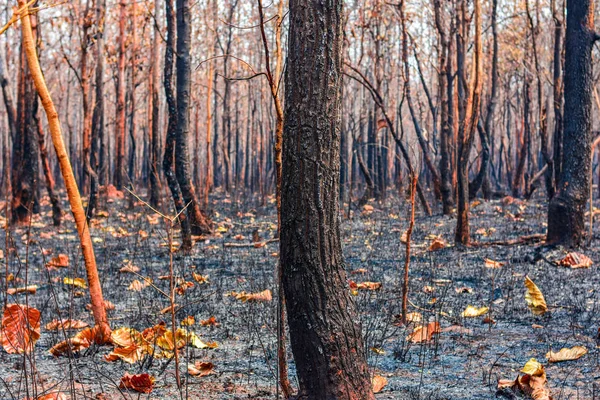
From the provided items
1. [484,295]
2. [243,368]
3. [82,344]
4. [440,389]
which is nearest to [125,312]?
[82,344]

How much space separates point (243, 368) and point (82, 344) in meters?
0.89

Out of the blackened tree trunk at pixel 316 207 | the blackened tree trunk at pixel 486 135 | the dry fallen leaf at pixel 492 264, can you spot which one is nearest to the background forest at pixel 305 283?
the blackened tree trunk at pixel 316 207

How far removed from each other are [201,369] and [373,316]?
1695 millimetres

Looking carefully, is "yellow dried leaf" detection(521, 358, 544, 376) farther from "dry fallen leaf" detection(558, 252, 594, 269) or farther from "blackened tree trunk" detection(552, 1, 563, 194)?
"blackened tree trunk" detection(552, 1, 563, 194)

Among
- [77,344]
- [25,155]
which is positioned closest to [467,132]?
[77,344]

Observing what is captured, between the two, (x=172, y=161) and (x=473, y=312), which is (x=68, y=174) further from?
(x=172, y=161)

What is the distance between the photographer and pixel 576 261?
6551 mm

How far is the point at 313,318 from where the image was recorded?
2.41 metres

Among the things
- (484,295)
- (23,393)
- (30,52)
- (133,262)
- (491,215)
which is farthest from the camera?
(491,215)

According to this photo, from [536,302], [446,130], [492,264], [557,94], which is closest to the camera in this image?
[536,302]

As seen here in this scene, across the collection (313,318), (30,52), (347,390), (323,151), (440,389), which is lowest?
(440,389)

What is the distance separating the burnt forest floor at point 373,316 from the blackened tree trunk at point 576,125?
43 cm

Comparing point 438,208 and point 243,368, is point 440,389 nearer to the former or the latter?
point 243,368

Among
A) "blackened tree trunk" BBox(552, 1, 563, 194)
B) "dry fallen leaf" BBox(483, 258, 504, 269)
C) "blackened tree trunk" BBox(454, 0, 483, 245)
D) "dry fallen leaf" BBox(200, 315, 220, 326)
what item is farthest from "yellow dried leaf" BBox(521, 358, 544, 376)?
"blackened tree trunk" BBox(552, 1, 563, 194)
